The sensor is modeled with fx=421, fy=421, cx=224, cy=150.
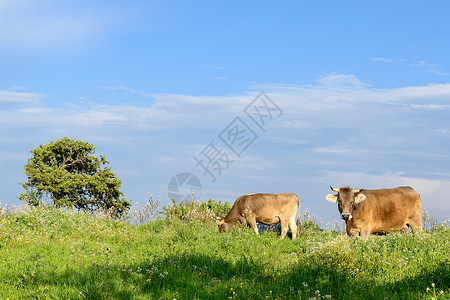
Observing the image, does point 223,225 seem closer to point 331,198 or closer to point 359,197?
point 331,198

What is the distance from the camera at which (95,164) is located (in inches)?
940

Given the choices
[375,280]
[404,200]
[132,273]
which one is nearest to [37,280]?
[132,273]

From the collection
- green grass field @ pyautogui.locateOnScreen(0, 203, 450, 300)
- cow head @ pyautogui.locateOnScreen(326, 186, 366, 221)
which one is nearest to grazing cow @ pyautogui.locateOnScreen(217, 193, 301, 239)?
cow head @ pyautogui.locateOnScreen(326, 186, 366, 221)

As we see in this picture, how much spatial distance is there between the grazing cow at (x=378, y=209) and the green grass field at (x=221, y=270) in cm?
167

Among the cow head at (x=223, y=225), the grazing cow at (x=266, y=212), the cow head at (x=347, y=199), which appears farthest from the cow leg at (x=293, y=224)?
the cow head at (x=347, y=199)

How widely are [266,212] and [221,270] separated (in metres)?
8.16

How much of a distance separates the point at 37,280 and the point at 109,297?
229cm

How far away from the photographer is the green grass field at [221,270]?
25.2 ft

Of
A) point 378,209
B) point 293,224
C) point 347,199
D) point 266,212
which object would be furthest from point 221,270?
point 293,224

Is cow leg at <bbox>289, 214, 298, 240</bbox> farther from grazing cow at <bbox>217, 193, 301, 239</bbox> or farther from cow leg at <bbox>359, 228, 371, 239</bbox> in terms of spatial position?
A: cow leg at <bbox>359, 228, 371, 239</bbox>

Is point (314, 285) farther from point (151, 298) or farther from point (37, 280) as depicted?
point (37, 280)

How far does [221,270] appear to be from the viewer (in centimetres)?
917

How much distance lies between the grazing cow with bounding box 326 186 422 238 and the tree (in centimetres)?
1295

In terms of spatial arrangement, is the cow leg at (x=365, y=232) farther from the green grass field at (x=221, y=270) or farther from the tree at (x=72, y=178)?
the tree at (x=72, y=178)
